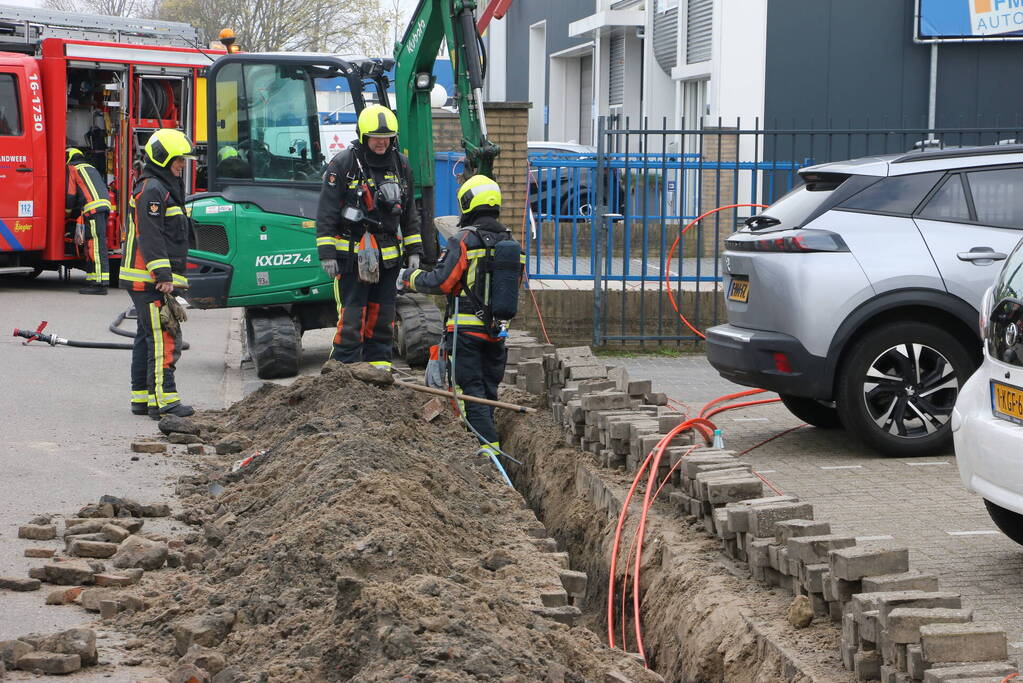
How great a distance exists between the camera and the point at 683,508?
257 inches

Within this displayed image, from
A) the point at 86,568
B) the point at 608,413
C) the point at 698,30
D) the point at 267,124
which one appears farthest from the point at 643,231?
the point at 698,30

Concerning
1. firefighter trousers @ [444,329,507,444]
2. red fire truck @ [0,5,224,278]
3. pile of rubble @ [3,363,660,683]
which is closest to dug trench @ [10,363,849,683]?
pile of rubble @ [3,363,660,683]

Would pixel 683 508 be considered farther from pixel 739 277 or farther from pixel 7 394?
pixel 7 394

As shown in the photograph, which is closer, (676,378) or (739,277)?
(739,277)

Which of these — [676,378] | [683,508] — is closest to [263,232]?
[676,378]

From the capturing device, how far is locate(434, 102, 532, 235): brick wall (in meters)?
13.4

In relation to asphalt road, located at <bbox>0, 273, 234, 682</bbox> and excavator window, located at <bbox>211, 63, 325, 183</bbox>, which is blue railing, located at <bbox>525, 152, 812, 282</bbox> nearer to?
excavator window, located at <bbox>211, 63, 325, 183</bbox>

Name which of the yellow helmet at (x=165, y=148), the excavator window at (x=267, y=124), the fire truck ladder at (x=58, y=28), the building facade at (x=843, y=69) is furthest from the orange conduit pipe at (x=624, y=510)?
the fire truck ladder at (x=58, y=28)

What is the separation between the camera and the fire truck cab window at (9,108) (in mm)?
18250

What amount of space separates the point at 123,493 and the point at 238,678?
3.69 meters

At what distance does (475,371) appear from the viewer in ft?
29.4

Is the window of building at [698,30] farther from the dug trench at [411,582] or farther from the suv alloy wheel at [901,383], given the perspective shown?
the dug trench at [411,582]

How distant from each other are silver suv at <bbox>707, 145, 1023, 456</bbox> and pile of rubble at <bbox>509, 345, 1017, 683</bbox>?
1039mm

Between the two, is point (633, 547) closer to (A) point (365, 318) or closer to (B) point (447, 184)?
(A) point (365, 318)
